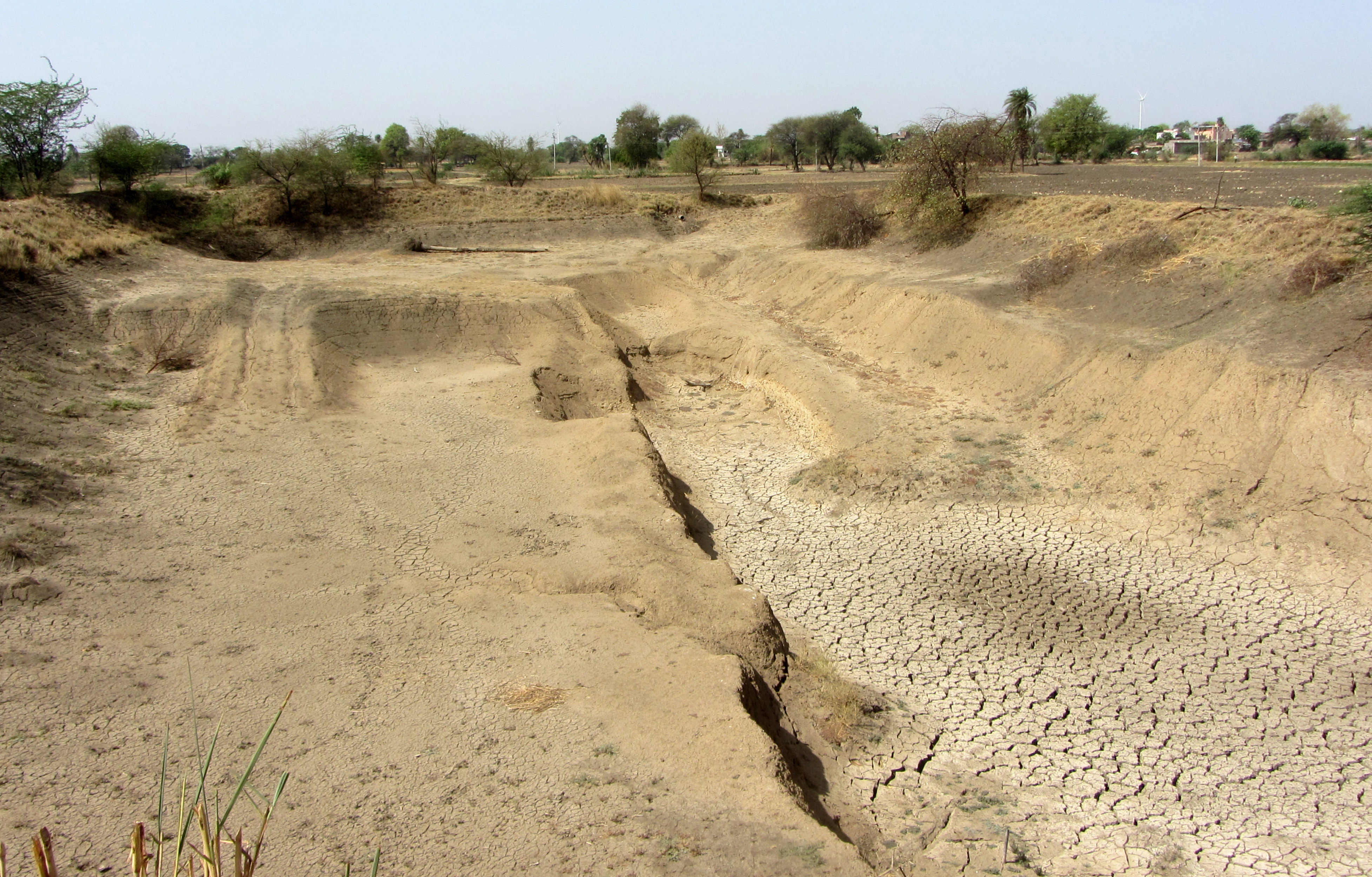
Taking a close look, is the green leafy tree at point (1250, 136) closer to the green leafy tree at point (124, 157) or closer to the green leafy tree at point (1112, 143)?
the green leafy tree at point (1112, 143)

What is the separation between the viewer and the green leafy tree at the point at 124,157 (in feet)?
78.6

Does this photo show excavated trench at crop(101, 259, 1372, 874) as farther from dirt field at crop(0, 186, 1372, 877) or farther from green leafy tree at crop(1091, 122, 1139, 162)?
green leafy tree at crop(1091, 122, 1139, 162)

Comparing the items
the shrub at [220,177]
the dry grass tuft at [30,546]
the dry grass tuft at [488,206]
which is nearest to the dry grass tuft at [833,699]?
the dry grass tuft at [30,546]

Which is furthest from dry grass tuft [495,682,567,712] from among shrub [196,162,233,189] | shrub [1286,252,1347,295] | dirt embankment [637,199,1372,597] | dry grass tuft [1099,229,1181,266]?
shrub [196,162,233,189]

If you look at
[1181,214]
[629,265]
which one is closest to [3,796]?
[1181,214]

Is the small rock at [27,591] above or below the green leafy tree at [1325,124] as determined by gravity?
below

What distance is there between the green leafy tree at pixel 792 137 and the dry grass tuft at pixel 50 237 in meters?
34.2

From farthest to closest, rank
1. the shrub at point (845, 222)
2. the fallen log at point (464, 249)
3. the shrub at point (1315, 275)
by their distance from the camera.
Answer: the fallen log at point (464, 249)
the shrub at point (845, 222)
the shrub at point (1315, 275)

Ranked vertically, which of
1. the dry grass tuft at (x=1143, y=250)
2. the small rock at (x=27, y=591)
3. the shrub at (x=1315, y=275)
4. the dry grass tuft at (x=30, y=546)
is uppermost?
the dry grass tuft at (x=1143, y=250)

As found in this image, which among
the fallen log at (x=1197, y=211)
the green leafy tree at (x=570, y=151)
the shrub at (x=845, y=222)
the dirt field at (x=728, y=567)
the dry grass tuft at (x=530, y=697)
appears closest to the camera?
the dirt field at (x=728, y=567)

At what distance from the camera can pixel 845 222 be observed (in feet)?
71.7

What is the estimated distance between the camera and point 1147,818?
619 centimetres

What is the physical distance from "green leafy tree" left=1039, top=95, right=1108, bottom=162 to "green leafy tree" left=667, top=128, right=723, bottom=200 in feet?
53.1

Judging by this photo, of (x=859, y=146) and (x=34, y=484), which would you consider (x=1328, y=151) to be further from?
(x=34, y=484)
